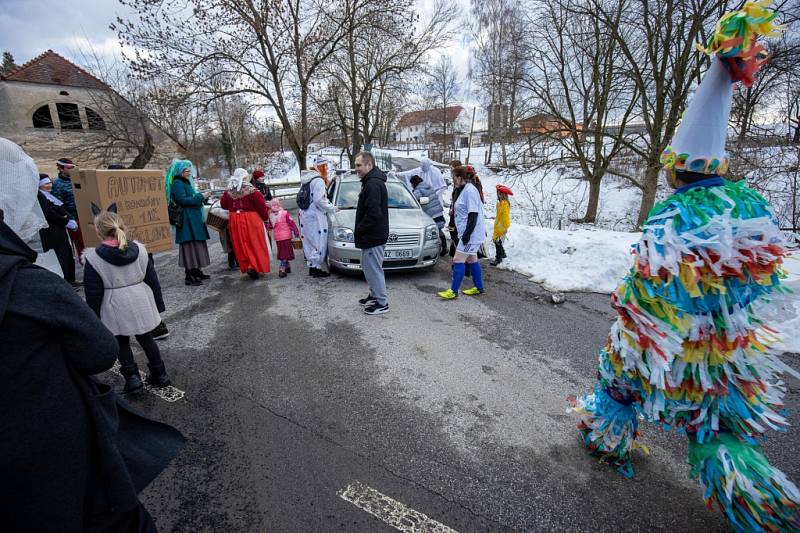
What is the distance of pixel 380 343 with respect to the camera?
406 cm

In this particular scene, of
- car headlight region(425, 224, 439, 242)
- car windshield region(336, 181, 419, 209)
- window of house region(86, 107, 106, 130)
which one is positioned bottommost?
car headlight region(425, 224, 439, 242)

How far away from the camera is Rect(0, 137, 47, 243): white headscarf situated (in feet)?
4.39

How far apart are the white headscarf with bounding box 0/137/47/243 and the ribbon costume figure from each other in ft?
8.83

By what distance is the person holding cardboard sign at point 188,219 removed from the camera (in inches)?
218

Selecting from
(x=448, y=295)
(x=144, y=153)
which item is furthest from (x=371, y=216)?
(x=144, y=153)

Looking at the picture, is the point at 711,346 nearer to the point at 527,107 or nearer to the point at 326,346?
the point at 326,346

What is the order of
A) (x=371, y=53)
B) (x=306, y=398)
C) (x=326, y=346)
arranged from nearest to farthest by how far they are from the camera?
1. (x=306, y=398)
2. (x=326, y=346)
3. (x=371, y=53)

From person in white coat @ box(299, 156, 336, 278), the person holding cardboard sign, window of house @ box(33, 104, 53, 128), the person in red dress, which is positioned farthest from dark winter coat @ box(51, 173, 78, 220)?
window of house @ box(33, 104, 53, 128)

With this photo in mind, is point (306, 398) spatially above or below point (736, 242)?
below

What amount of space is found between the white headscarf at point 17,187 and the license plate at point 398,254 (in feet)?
15.0

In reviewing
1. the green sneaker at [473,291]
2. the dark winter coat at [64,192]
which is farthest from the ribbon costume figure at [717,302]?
the dark winter coat at [64,192]

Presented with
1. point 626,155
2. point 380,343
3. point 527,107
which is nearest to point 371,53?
point 527,107

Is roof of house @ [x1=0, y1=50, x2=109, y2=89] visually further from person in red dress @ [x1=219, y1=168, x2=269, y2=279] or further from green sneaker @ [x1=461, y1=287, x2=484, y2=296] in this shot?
green sneaker @ [x1=461, y1=287, x2=484, y2=296]

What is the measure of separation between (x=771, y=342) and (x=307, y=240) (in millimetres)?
5761
